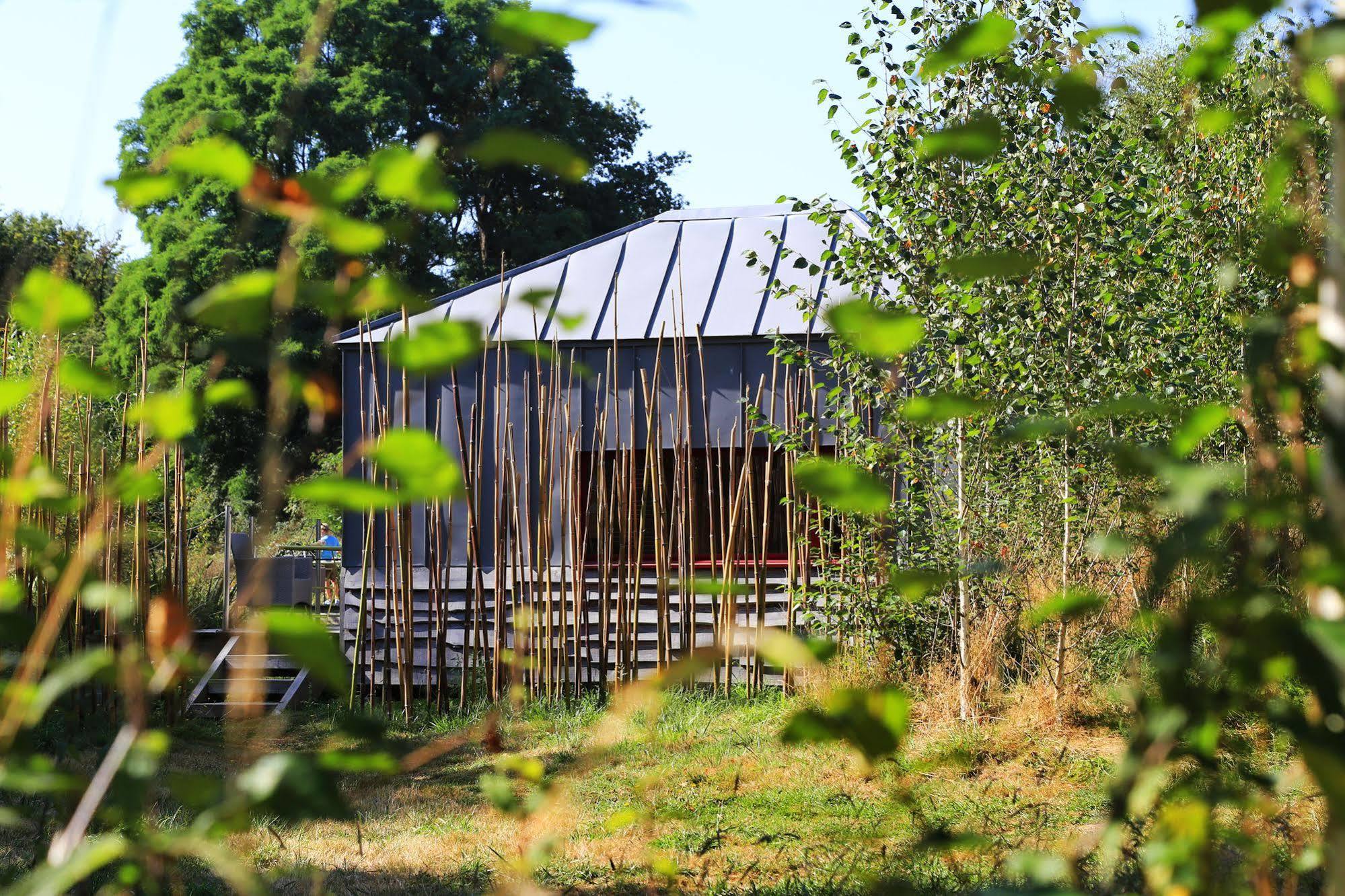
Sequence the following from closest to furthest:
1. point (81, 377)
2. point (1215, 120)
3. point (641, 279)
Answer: point (81, 377), point (1215, 120), point (641, 279)

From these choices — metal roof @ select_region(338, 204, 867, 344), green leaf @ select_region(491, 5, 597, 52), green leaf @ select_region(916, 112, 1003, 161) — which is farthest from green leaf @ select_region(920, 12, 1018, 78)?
metal roof @ select_region(338, 204, 867, 344)

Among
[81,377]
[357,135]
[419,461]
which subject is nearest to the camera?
[419,461]

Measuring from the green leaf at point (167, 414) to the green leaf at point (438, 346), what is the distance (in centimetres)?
11

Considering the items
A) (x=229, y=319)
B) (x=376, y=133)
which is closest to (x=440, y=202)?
(x=229, y=319)

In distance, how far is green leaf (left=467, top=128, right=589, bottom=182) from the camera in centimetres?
56

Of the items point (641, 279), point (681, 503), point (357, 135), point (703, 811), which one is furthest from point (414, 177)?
point (357, 135)

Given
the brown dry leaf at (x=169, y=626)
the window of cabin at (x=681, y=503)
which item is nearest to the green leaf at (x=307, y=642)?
the brown dry leaf at (x=169, y=626)

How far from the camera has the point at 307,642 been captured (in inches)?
20.5

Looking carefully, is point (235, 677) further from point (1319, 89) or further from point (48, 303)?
point (1319, 89)

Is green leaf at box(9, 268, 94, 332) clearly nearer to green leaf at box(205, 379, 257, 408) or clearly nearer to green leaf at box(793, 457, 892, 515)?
green leaf at box(205, 379, 257, 408)

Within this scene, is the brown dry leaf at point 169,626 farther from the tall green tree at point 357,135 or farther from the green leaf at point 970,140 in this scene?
the tall green tree at point 357,135

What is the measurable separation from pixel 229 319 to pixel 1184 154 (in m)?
5.50

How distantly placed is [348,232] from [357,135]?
17.7 m

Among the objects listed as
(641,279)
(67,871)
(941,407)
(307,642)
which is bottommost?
(67,871)
